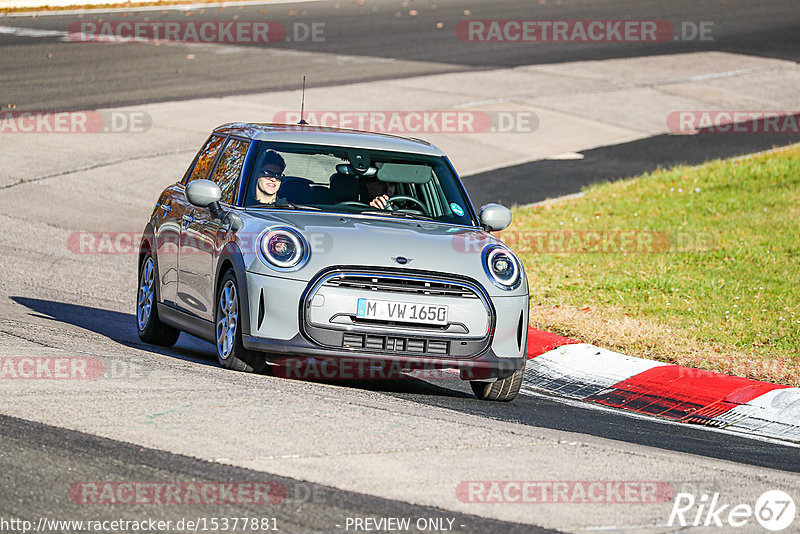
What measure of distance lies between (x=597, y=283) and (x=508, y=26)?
921 inches

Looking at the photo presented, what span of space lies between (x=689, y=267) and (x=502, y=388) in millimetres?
5367

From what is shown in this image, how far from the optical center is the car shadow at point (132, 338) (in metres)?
8.66

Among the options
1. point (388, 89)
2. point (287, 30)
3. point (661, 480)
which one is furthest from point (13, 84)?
point (661, 480)

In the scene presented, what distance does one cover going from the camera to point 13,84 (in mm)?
23969

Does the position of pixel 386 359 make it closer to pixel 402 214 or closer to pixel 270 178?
pixel 402 214

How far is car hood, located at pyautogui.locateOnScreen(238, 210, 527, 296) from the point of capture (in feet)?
25.4

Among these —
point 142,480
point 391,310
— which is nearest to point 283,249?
point 391,310

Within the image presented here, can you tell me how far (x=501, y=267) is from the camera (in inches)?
320

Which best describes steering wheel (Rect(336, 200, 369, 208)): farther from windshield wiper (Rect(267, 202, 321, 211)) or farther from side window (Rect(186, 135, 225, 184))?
side window (Rect(186, 135, 225, 184))

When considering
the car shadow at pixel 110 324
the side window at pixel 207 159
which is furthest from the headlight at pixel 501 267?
the side window at pixel 207 159

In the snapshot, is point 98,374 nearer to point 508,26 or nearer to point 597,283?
point 597,283

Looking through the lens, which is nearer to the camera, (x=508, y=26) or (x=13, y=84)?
(x=13, y=84)

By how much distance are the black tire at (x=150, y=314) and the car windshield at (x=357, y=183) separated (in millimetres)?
1537

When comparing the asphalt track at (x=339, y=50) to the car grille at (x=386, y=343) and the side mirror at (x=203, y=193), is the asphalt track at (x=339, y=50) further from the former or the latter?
the car grille at (x=386, y=343)
